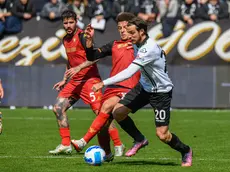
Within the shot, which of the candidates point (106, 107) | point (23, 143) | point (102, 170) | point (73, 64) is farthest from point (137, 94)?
point (23, 143)

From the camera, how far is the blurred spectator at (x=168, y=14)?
2503 centimetres

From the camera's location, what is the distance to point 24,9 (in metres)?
26.3

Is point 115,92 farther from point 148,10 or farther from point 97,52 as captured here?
point 148,10

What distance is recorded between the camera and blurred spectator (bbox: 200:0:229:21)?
25.1 metres

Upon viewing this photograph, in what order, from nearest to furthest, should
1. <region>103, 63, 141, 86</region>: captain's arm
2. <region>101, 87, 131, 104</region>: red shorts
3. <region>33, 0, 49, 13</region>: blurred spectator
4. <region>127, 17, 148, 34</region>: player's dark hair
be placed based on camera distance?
<region>103, 63, 141, 86</region>: captain's arm → <region>127, 17, 148, 34</region>: player's dark hair → <region>101, 87, 131, 104</region>: red shorts → <region>33, 0, 49, 13</region>: blurred spectator

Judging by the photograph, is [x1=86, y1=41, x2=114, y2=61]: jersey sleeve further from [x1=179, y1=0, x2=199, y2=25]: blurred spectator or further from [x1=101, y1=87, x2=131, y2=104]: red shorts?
[x1=179, y1=0, x2=199, y2=25]: blurred spectator

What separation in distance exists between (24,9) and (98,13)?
2506 millimetres

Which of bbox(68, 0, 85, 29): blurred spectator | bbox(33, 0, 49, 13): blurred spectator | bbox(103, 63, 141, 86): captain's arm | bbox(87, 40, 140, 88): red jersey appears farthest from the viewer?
bbox(33, 0, 49, 13): blurred spectator

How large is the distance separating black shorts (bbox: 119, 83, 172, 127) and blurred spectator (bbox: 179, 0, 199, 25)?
13.2 meters

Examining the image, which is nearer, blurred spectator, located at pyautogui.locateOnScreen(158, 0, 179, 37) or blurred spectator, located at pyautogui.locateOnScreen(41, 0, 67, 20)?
blurred spectator, located at pyautogui.locateOnScreen(158, 0, 179, 37)

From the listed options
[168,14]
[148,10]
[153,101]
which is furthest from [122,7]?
[153,101]

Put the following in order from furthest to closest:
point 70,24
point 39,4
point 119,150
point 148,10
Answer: point 39,4
point 148,10
point 70,24
point 119,150

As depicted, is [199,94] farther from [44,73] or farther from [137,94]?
[137,94]

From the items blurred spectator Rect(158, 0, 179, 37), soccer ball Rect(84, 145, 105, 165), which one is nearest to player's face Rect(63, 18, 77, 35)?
soccer ball Rect(84, 145, 105, 165)
